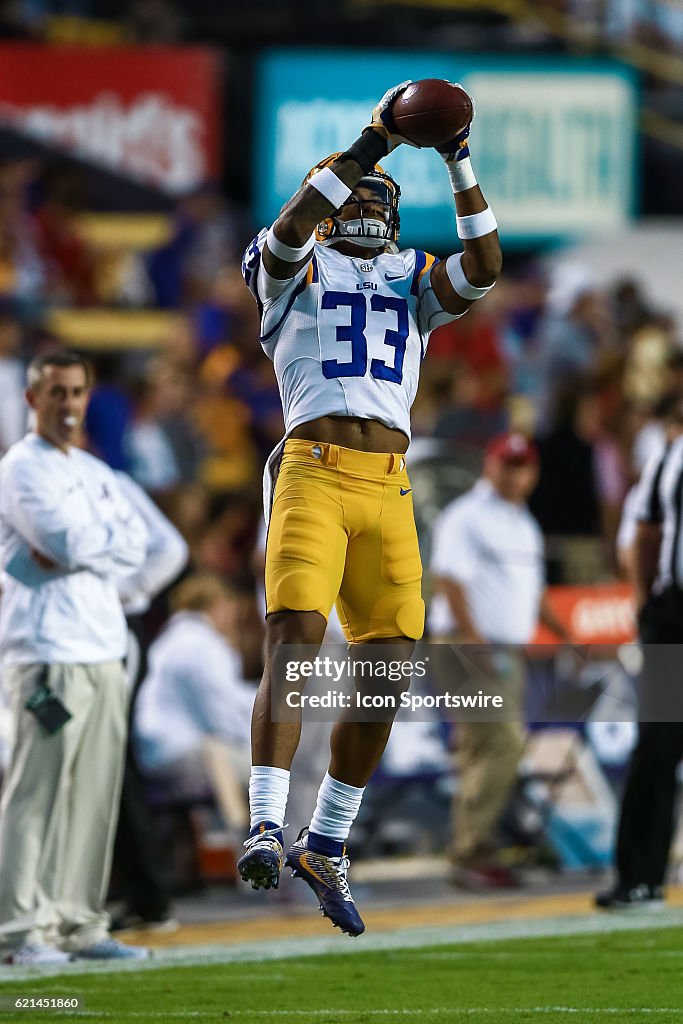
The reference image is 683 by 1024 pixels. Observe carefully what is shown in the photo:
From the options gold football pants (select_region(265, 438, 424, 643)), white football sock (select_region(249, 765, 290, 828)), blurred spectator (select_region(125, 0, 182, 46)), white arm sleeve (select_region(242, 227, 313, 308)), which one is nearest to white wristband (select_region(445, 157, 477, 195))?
white arm sleeve (select_region(242, 227, 313, 308))

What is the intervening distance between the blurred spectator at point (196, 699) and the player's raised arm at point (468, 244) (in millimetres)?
4533

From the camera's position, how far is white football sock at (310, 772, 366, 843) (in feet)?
21.6

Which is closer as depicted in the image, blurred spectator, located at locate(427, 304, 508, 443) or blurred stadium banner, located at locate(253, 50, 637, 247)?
blurred spectator, located at locate(427, 304, 508, 443)

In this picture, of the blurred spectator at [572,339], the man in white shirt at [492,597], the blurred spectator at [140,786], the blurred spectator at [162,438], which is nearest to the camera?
the blurred spectator at [140,786]

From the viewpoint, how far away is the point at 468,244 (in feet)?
21.6

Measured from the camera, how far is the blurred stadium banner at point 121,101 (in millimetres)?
17938

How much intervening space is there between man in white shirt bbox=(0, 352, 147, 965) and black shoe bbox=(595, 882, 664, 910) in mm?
2508

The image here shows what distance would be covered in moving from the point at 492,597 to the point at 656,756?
215cm

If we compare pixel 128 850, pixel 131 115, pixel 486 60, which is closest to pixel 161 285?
pixel 131 115

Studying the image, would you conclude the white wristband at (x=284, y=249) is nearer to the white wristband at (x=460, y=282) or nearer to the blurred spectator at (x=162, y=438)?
the white wristband at (x=460, y=282)

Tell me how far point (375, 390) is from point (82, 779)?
7.95 ft

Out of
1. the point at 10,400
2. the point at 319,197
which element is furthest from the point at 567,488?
the point at 319,197

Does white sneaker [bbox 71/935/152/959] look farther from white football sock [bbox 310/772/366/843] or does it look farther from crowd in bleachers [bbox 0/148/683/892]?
crowd in bleachers [bbox 0/148/683/892]

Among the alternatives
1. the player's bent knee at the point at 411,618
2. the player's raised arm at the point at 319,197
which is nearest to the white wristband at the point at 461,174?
the player's raised arm at the point at 319,197
